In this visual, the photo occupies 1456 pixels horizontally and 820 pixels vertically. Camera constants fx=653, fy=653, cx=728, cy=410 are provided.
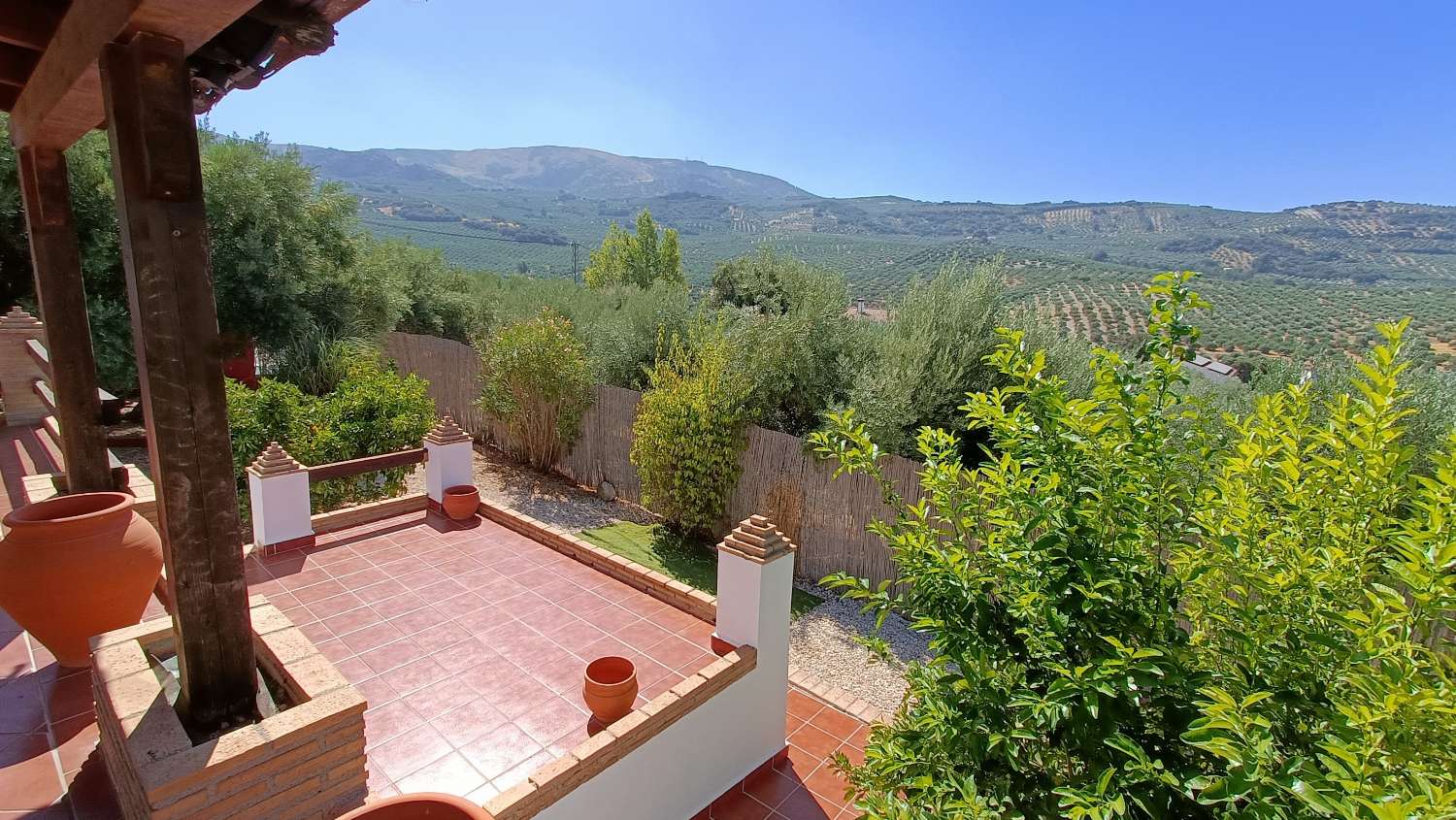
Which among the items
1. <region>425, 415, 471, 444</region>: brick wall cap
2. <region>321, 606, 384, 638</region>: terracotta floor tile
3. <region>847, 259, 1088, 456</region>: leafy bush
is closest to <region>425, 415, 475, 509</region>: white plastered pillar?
<region>425, 415, 471, 444</region>: brick wall cap

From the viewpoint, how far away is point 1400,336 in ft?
6.18

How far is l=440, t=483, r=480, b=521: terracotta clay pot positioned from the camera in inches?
271

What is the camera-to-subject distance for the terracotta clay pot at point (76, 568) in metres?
3.46

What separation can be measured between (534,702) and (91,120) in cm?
414

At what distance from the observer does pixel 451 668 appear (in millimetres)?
4539

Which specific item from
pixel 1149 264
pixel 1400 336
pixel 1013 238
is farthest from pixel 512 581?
pixel 1013 238

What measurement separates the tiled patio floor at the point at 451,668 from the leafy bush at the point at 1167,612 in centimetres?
235

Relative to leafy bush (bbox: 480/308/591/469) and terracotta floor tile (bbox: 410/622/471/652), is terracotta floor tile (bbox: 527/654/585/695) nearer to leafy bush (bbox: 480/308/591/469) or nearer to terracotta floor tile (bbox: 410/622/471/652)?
terracotta floor tile (bbox: 410/622/471/652)

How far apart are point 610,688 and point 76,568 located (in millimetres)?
2957

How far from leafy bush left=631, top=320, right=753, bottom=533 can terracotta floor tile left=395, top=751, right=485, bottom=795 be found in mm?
5915

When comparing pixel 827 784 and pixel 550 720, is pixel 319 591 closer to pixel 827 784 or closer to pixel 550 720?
pixel 550 720

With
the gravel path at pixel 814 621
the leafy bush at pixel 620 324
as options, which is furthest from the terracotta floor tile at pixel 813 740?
the leafy bush at pixel 620 324

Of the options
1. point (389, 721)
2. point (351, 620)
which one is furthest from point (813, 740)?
point (351, 620)

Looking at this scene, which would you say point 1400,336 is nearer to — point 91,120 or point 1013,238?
point 91,120
